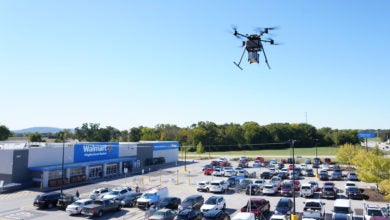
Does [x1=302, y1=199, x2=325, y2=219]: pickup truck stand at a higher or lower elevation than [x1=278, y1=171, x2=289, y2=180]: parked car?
higher

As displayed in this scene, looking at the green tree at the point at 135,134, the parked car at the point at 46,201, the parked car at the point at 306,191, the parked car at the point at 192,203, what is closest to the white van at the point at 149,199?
the parked car at the point at 192,203

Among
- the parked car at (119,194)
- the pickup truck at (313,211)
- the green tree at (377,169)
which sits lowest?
the parked car at (119,194)

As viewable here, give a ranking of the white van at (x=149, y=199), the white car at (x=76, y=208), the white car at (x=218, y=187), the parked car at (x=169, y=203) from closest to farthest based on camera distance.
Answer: the white car at (x=76, y=208) → the parked car at (x=169, y=203) → the white van at (x=149, y=199) → the white car at (x=218, y=187)

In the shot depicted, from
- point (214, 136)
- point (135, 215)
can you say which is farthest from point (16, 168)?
point (214, 136)

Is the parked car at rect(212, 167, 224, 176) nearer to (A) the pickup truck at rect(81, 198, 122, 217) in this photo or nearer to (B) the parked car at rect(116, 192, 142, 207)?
(B) the parked car at rect(116, 192, 142, 207)

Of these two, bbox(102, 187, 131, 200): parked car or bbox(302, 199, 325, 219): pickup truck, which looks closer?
bbox(302, 199, 325, 219): pickup truck

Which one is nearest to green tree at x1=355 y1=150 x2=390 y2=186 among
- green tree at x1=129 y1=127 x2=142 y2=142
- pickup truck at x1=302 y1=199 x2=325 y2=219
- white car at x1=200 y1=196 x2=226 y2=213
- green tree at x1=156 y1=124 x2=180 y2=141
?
pickup truck at x1=302 y1=199 x2=325 y2=219

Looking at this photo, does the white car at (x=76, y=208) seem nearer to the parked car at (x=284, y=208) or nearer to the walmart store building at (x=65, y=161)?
the walmart store building at (x=65, y=161)

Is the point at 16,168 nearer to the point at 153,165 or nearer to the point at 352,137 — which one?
the point at 153,165
